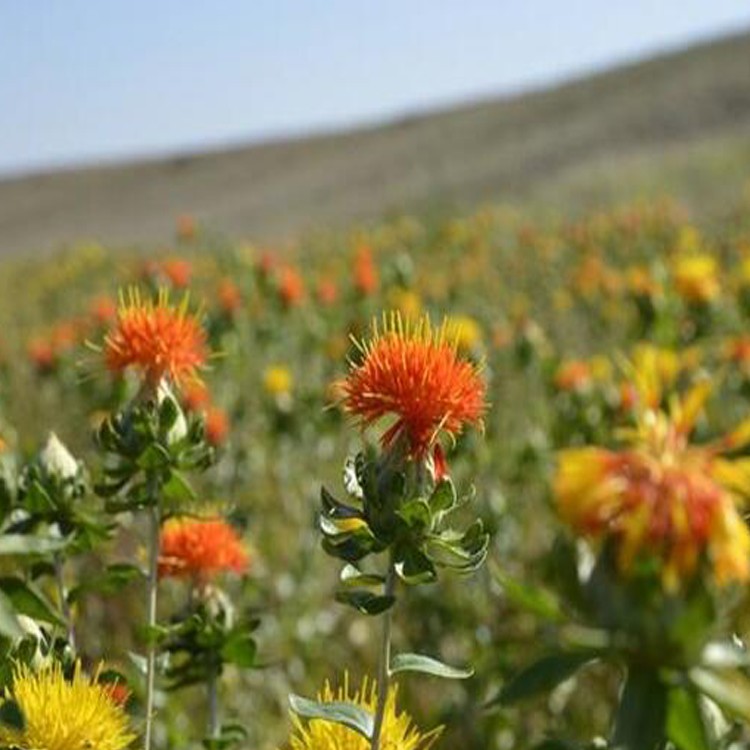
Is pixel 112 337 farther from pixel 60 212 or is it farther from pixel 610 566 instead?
pixel 60 212

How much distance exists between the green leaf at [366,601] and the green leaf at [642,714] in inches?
16.4

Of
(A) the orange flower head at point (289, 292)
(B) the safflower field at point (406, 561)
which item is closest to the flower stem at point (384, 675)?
(B) the safflower field at point (406, 561)

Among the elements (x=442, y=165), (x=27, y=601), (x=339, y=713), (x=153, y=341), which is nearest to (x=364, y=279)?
(x=153, y=341)

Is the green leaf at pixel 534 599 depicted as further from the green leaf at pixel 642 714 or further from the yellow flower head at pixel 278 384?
the yellow flower head at pixel 278 384

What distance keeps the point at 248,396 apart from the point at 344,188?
3356cm

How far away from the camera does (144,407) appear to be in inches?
74.7

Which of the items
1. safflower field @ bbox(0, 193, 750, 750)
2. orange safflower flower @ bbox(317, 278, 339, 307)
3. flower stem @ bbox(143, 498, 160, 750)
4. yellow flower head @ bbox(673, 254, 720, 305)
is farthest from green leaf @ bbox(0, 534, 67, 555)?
orange safflower flower @ bbox(317, 278, 339, 307)

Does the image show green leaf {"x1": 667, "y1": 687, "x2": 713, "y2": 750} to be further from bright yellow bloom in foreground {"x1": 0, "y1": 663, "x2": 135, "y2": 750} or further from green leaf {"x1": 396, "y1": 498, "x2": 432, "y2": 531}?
bright yellow bloom in foreground {"x1": 0, "y1": 663, "x2": 135, "y2": 750}

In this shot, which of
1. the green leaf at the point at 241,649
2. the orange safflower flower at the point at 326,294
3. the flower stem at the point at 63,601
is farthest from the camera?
the orange safflower flower at the point at 326,294

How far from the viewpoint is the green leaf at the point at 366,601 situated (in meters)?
1.54

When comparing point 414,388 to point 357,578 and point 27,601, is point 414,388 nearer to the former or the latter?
point 357,578

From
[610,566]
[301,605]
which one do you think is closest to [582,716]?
[301,605]

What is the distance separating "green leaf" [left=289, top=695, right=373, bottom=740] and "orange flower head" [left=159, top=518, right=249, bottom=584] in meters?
0.57

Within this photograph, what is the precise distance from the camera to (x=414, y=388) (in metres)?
1.59
